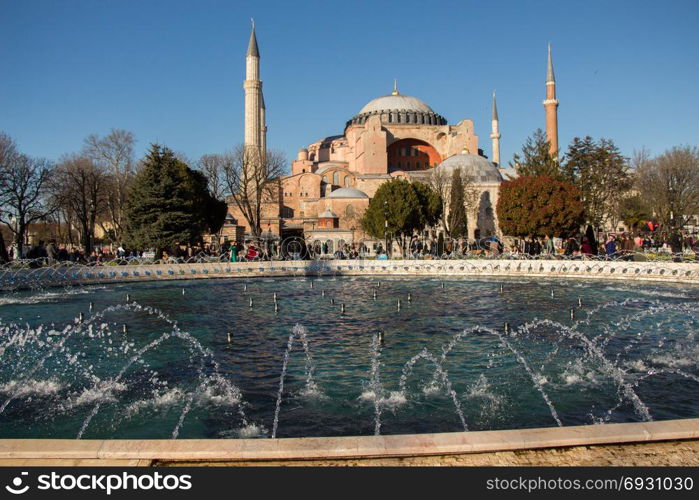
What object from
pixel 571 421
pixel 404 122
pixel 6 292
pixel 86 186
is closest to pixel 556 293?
pixel 571 421

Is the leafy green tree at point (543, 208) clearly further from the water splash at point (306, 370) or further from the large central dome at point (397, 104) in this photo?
the large central dome at point (397, 104)

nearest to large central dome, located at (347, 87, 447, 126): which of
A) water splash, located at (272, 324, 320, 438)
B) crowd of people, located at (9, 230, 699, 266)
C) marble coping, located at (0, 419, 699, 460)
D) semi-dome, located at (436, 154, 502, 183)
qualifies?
semi-dome, located at (436, 154, 502, 183)

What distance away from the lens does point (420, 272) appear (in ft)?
71.3

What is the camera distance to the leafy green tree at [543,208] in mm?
27325

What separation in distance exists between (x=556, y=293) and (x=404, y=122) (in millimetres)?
40146

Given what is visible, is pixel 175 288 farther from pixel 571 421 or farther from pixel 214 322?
pixel 571 421

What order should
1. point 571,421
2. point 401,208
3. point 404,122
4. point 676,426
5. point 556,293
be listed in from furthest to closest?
1. point 404,122
2. point 401,208
3. point 556,293
4. point 571,421
5. point 676,426

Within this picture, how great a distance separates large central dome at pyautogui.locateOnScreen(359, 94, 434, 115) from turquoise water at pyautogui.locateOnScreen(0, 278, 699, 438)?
43573 mm

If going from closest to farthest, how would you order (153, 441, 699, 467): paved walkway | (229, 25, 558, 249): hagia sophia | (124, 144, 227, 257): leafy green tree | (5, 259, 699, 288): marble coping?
(153, 441, 699, 467): paved walkway < (5, 259, 699, 288): marble coping < (124, 144, 227, 257): leafy green tree < (229, 25, 558, 249): hagia sophia

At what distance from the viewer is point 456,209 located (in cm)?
3556

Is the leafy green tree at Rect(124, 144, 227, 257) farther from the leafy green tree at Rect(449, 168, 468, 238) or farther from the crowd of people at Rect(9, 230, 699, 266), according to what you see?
the leafy green tree at Rect(449, 168, 468, 238)

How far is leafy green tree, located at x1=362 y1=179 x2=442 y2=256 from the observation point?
31156mm

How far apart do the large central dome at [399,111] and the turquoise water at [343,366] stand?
41347 mm

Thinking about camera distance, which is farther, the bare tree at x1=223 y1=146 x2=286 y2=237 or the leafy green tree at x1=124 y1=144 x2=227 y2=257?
the bare tree at x1=223 y1=146 x2=286 y2=237
